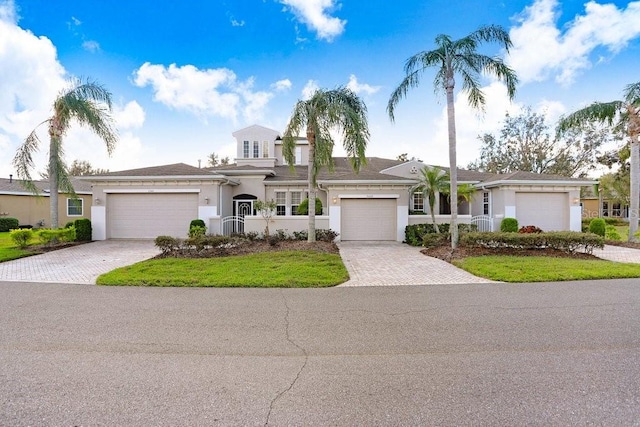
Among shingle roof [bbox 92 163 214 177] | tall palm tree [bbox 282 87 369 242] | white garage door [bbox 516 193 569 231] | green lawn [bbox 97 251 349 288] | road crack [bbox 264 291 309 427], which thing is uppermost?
tall palm tree [bbox 282 87 369 242]

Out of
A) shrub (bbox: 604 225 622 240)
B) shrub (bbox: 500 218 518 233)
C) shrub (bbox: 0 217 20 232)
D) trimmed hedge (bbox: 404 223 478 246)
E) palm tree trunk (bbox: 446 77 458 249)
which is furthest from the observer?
shrub (bbox: 0 217 20 232)

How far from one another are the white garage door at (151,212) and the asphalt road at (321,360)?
34.1 ft

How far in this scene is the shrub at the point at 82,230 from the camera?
15.1 metres

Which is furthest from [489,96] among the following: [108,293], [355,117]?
[108,293]

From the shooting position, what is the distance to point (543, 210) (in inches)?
669

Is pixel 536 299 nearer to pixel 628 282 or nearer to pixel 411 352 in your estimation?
pixel 628 282

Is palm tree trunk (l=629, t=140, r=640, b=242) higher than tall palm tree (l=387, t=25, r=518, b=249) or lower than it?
lower

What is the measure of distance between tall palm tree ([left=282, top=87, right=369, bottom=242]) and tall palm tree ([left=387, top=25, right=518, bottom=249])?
2.65 m

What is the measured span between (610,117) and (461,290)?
15.0 meters

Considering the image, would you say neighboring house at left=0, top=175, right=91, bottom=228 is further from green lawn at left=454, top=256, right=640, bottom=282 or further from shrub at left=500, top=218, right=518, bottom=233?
shrub at left=500, top=218, right=518, bottom=233

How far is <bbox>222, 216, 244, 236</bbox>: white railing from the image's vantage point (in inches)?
628

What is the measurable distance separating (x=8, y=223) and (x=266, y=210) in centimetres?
2058

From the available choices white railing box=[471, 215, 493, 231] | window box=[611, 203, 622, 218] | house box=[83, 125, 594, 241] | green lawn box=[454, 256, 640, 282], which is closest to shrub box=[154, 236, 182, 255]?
house box=[83, 125, 594, 241]

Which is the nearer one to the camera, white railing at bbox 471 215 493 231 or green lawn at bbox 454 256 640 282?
green lawn at bbox 454 256 640 282
